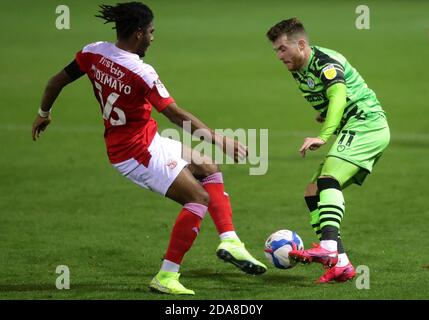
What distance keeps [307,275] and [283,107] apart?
16.7m

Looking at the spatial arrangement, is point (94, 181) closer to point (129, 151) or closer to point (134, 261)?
point (134, 261)

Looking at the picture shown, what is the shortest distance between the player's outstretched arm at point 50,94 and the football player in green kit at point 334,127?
1899 mm

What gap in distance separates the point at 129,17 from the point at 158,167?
1303 millimetres

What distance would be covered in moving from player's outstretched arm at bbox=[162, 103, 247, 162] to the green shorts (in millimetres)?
1206

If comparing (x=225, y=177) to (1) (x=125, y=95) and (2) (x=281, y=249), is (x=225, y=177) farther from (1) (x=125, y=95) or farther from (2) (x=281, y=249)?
(1) (x=125, y=95)

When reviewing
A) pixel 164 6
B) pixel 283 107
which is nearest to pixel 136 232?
pixel 283 107

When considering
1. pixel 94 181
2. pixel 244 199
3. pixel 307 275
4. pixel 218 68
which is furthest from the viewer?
pixel 218 68

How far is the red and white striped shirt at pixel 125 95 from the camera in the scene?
28.0 ft

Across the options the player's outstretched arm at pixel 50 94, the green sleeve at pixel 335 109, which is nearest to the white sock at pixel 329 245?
the green sleeve at pixel 335 109

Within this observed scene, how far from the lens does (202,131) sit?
8359 millimetres

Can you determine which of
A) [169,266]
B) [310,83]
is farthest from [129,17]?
[169,266]

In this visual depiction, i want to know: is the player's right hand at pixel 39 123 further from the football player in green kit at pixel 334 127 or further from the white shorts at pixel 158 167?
the football player in green kit at pixel 334 127

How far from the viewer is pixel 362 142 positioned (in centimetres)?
916

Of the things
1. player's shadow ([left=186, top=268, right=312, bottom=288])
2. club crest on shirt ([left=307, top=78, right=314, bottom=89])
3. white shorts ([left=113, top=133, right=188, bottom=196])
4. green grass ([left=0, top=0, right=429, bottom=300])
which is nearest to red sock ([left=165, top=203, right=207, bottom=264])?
white shorts ([left=113, top=133, right=188, bottom=196])
